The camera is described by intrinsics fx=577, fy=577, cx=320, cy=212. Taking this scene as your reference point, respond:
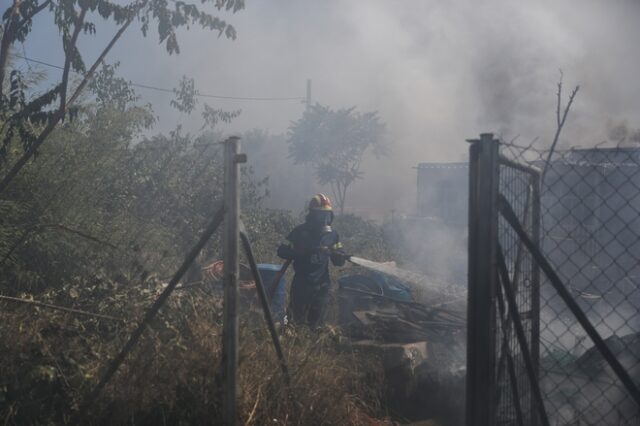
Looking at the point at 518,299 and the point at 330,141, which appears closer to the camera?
the point at 518,299

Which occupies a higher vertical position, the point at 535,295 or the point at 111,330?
the point at 535,295

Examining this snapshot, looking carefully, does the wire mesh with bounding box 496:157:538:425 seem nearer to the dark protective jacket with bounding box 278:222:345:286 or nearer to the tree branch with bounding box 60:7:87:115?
the dark protective jacket with bounding box 278:222:345:286

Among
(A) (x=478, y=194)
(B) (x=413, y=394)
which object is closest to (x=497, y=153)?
(A) (x=478, y=194)

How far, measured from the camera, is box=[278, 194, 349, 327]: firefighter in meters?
6.09

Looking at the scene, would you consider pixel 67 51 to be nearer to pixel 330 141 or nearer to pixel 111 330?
pixel 111 330

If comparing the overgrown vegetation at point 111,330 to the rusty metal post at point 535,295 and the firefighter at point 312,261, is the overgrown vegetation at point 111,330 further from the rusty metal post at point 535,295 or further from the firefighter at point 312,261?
the rusty metal post at point 535,295

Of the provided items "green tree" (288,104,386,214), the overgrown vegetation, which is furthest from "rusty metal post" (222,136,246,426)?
"green tree" (288,104,386,214)

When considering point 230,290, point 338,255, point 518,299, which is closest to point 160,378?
point 230,290

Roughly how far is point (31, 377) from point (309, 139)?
2317 centimetres

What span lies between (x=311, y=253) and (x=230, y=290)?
310 cm

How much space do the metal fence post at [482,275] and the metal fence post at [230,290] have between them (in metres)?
1.30

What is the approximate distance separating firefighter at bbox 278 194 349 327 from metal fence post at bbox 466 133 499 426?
12.6ft

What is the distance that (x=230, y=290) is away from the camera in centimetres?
303

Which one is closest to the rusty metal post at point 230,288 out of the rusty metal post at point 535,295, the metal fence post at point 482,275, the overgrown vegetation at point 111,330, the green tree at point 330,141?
the overgrown vegetation at point 111,330
